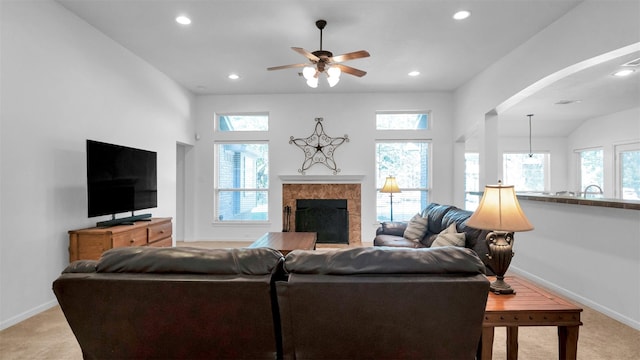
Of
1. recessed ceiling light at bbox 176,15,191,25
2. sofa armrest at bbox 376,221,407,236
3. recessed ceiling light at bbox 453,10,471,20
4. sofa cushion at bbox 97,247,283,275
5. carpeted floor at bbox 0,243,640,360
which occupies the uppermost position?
recessed ceiling light at bbox 176,15,191,25

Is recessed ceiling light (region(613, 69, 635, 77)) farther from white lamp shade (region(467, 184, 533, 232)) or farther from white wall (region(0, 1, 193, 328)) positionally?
white wall (region(0, 1, 193, 328))

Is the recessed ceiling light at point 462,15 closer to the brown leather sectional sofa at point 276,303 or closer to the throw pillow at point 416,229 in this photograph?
the throw pillow at point 416,229

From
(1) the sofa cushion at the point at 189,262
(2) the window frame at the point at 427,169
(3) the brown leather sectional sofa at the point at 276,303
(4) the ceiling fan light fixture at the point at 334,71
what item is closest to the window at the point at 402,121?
(2) the window frame at the point at 427,169

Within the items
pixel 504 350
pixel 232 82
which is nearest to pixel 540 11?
pixel 504 350

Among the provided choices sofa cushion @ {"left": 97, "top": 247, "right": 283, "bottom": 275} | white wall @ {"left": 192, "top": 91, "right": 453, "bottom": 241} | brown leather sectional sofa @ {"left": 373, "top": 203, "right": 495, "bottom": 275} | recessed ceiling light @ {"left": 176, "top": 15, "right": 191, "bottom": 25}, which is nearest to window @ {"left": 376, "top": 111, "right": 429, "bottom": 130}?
white wall @ {"left": 192, "top": 91, "right": 453, "bottom": 241}

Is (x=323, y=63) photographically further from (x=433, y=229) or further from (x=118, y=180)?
(x=118, y=180)

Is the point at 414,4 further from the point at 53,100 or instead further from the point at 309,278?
the point at 53,100

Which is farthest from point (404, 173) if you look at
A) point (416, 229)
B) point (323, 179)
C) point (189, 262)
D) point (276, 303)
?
point (189, 262)

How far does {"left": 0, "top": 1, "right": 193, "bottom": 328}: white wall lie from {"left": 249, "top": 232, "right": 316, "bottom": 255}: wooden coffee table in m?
1.98

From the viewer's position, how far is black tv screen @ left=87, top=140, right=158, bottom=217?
3174 millimetres

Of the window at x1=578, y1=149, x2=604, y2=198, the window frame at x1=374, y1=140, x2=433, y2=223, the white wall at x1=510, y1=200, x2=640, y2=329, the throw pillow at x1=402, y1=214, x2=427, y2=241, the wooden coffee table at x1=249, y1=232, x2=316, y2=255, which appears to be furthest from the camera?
the window at x1=578, y1=149, x2=604, y2=198

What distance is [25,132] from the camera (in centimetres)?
275

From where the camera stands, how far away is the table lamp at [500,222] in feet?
5.79

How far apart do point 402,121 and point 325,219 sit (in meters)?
2.53
